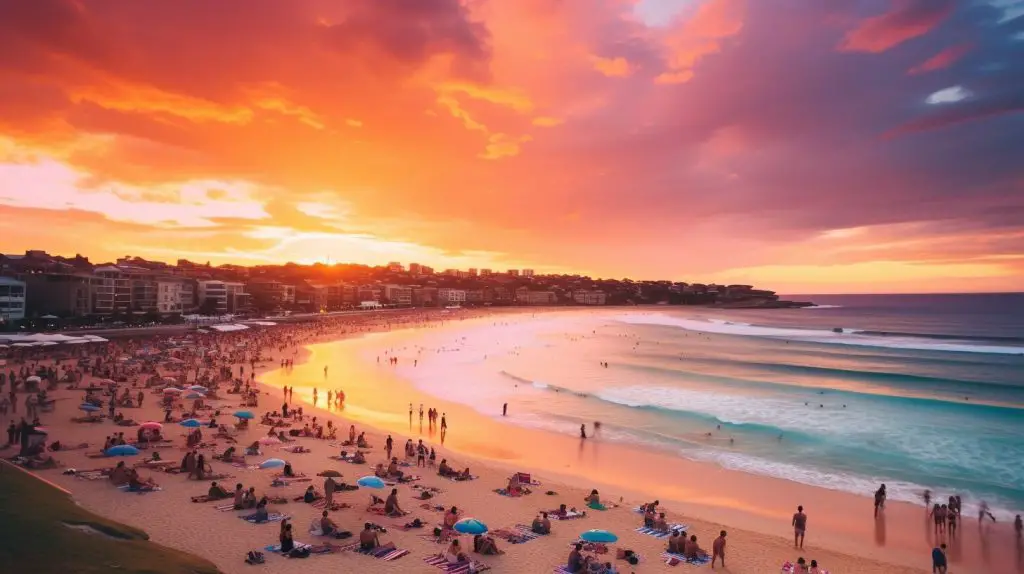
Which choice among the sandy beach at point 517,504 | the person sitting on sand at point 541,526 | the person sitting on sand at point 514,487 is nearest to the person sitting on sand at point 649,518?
the sandy beach at point 517,504

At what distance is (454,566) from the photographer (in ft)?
37.3

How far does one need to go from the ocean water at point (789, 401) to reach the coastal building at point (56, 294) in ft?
127

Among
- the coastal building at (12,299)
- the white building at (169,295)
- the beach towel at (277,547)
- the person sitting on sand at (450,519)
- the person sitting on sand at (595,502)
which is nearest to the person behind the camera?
the beach towel at (277,547)

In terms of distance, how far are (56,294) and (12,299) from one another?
24.0 feet

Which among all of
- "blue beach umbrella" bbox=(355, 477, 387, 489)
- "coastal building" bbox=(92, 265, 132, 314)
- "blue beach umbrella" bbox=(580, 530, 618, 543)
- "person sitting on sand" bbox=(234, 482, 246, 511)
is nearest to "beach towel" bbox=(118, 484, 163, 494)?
"person sitting on sand" bbox=(234, 482, 246, 511)

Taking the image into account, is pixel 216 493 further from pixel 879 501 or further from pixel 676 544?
pixel 879 501

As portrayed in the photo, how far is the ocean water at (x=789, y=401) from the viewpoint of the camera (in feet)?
69.4

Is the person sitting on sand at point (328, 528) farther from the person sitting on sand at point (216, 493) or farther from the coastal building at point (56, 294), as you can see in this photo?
the coastal building at point (56, 294)

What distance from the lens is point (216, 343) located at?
5075cm

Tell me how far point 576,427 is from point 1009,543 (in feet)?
49.8

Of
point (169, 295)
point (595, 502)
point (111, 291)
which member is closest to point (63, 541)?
point (595, 502)

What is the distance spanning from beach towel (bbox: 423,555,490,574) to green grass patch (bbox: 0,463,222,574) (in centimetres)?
418

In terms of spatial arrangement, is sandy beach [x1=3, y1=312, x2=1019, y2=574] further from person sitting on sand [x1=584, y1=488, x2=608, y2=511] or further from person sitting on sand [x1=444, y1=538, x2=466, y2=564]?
person sitting on sand [x1=444, y1=538, x2=466, y2=564]

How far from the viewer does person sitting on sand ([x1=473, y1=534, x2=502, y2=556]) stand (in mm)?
12227
